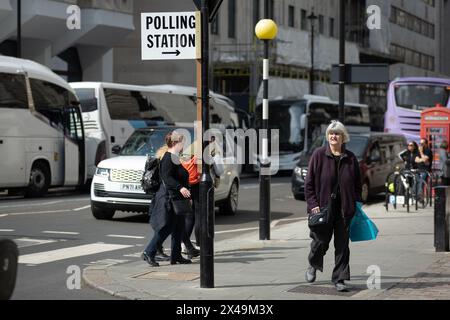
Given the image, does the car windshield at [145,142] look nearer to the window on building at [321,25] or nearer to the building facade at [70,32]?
the building facade at [70,32]

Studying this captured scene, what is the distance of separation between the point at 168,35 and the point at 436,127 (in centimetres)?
1862

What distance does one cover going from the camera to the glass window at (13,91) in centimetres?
2211

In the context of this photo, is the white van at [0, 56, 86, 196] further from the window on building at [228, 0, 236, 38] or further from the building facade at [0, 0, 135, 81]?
the window on building at [228, 0, 236, 38]

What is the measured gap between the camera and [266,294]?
27.2 feet

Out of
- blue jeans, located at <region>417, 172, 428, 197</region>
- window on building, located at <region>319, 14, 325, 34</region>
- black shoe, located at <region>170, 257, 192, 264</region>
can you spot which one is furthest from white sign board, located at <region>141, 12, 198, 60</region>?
window on building, located at <region>319, 14, 325, 34</region>

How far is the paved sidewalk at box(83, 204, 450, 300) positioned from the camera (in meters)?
8.38

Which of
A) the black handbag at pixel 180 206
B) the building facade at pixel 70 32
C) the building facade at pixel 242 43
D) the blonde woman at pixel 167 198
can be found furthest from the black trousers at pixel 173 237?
the building facade at pixel 70 32

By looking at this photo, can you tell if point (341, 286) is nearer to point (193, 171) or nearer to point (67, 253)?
point (193, 171)

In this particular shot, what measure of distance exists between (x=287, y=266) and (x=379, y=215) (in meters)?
8.31

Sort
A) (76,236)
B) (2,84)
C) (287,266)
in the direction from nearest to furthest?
(287,266) < (76,236) < (2,84)

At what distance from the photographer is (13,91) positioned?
22.4 m

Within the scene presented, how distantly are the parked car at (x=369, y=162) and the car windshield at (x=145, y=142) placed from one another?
21.0 ft

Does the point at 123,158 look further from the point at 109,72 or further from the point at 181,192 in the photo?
the point at 109,72

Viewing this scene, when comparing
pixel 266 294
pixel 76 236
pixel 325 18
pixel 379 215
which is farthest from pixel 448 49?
pixel 266 294
